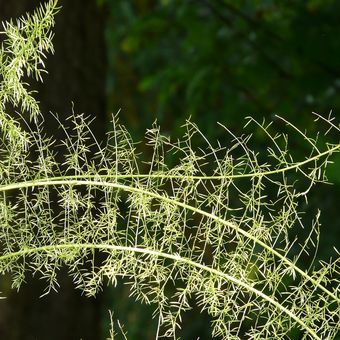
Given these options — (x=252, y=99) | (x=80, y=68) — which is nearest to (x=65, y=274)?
(x=80, y=68)

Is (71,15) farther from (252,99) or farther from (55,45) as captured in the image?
(252,99)

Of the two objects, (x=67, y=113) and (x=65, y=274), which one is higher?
(x=67, y=113)

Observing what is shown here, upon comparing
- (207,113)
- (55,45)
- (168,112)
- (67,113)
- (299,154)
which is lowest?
(168,112)

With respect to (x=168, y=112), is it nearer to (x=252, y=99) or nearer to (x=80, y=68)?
(x=252, y=99)

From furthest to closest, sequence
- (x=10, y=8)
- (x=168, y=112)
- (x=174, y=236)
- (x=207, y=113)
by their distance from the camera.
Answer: (x=168, y=112) → (x=207, y=113) → (x=10, y=8) → (x=174, y=236)

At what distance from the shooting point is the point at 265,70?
108 inches

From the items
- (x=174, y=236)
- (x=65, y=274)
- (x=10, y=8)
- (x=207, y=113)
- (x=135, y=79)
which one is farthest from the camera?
(x=135, y=79)

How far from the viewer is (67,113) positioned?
2342 millimetres

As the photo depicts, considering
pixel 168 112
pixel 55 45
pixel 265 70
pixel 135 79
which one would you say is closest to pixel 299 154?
pixel 265 70

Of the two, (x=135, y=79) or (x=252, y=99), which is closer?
(x=252, y=99)

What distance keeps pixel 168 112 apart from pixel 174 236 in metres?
2.89

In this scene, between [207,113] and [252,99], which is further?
[207,113]

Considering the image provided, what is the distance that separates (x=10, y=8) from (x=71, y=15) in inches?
12.3

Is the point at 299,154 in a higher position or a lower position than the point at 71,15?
lower
